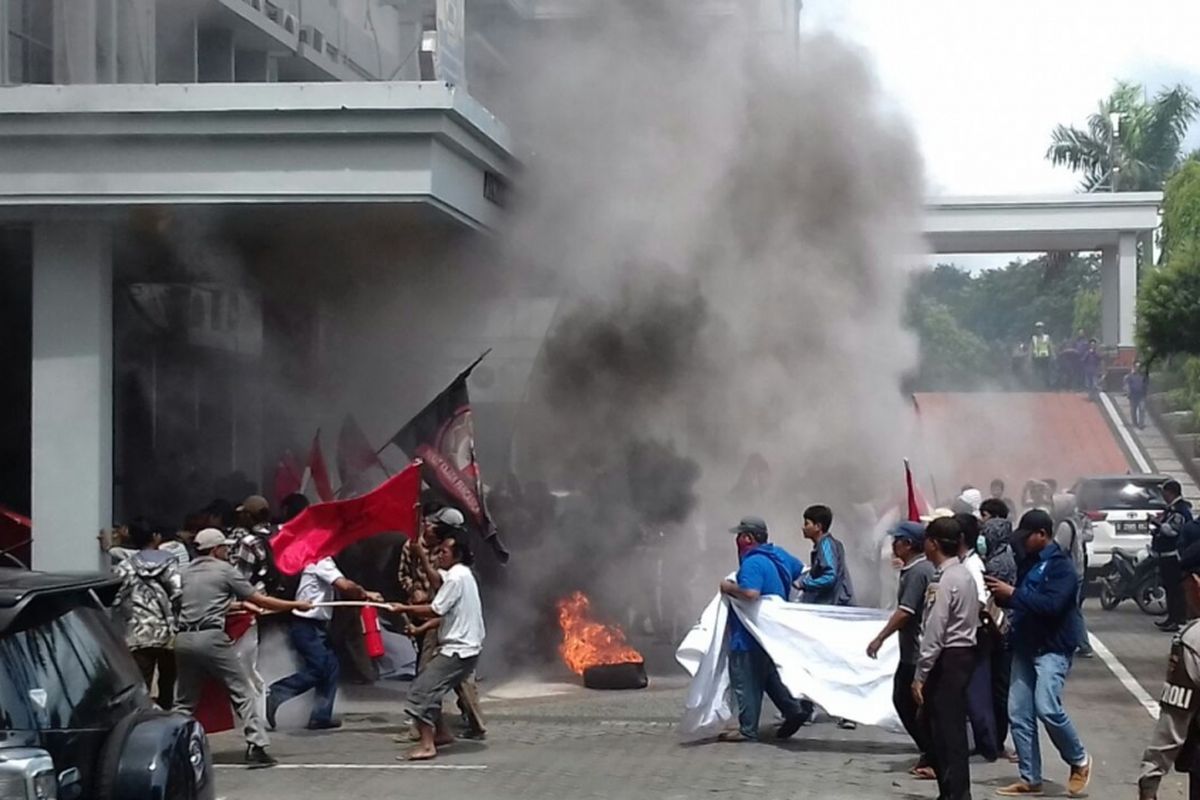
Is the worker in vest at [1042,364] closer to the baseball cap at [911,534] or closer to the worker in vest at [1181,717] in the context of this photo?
the baseball cap at [911,534]

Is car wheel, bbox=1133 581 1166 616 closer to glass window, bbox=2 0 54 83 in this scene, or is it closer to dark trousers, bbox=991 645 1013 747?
dark trousers, bbox=991 645 1013 747

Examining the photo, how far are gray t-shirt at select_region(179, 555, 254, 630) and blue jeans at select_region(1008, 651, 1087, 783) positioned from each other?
4.24m

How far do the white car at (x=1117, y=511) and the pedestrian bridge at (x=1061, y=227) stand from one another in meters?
12.0

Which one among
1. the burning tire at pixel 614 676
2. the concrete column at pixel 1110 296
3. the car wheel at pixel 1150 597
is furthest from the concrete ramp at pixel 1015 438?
the burning tire at pixel 614 676

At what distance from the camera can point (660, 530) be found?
15.2 m

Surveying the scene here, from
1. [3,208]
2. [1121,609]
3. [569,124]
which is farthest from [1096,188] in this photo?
[3,208]

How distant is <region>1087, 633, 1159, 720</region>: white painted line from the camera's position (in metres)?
12.2

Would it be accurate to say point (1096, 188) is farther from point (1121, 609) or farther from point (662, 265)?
point (662, 265)

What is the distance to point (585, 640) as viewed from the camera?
1341 cm

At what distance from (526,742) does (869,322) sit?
7989mm

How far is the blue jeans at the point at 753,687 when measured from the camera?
34.5ft

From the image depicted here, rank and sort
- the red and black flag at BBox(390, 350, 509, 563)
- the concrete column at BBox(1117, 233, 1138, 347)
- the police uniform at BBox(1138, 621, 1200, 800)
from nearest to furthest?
the police uniform at BBox(1138, 621, 1200, 800) → the red and black flag at BBox(390, 350, 509, 563) → the concrete column at BBox(1117, 233, 1138, 347)

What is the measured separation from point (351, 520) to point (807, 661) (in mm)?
3124

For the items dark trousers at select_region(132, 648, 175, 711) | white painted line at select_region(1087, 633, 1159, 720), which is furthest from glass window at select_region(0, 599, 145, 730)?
white painted line at select_region(1087, 633, 1159, 720)
